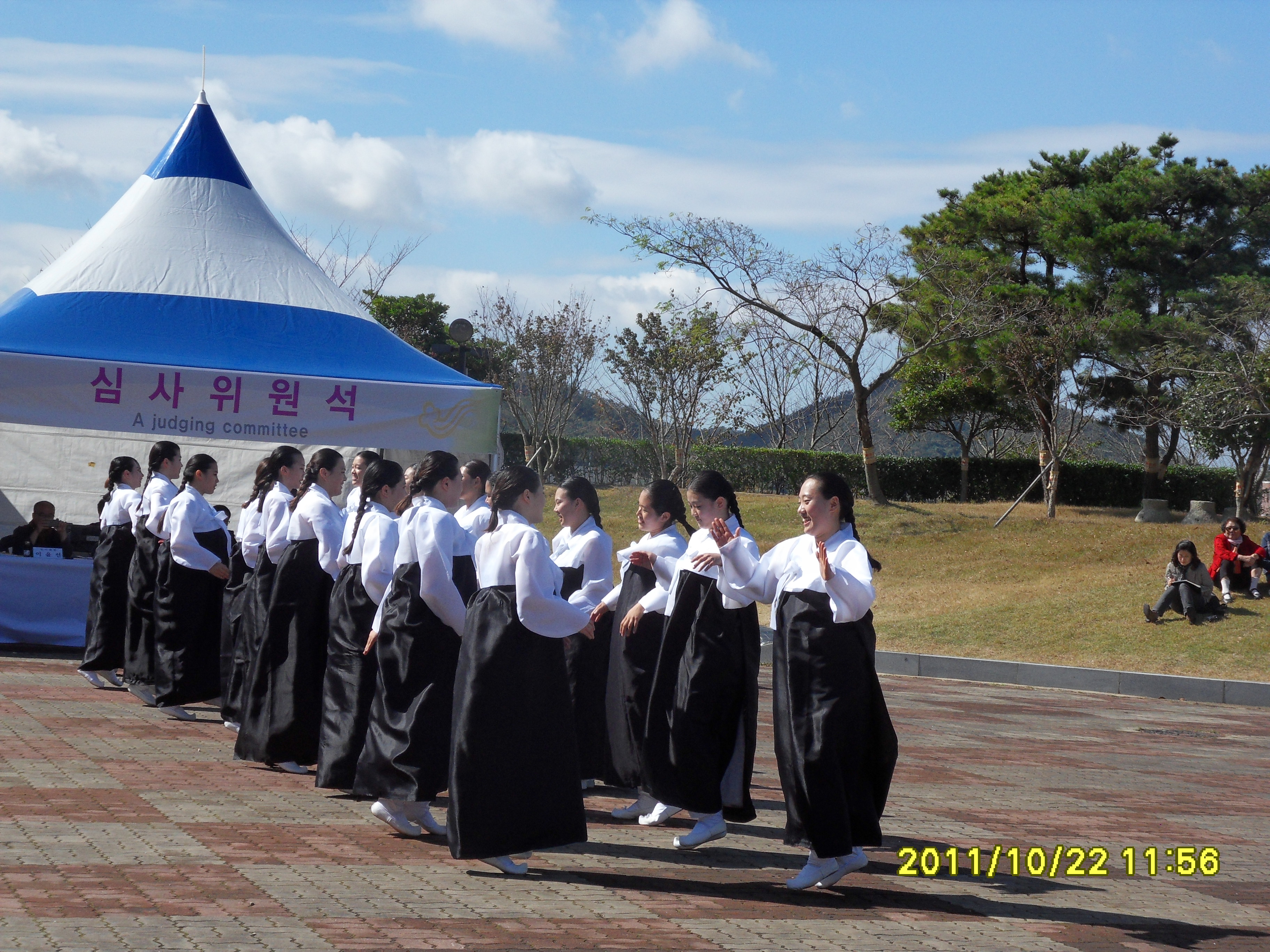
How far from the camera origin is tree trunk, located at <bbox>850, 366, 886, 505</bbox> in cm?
3050

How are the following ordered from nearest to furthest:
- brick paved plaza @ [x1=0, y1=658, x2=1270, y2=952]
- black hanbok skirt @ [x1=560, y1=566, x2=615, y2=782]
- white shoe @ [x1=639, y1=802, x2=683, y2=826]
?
brick paved plaza @ [x1=0, y1=658, x2=1270, y2=952] < white shoe @ [x1=639, y1=802, x2=683, y2=826] < black hanbok skirt @ [x1=560, y1=566, x2=615, y2=782]

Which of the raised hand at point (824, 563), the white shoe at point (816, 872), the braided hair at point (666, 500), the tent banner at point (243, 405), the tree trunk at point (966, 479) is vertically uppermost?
the tree trunk at point (966, 479)

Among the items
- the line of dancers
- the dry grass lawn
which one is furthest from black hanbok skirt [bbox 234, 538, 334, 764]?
the dry grass lawn

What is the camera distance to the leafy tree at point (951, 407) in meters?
38.7

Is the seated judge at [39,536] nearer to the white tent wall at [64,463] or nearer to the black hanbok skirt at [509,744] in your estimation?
the white tent wall at [64,463]

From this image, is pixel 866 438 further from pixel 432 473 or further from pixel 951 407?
pixel 432 473

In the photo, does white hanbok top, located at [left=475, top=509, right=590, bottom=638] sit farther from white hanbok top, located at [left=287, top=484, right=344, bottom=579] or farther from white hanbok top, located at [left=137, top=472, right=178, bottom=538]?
white hanbok top, located at [left=137, top=472, right=178, bottom=538]

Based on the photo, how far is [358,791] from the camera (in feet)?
20.4

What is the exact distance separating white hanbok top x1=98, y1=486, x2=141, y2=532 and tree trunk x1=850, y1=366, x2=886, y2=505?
68.6ft

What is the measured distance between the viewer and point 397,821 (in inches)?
247

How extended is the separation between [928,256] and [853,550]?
91.8 ft

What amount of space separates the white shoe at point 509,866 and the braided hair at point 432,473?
1.73 metres

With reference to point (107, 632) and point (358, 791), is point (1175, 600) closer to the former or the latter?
point (107, 632)

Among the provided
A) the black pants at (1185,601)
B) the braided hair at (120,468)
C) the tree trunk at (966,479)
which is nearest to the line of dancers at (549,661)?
the braided hair at (120,468)
